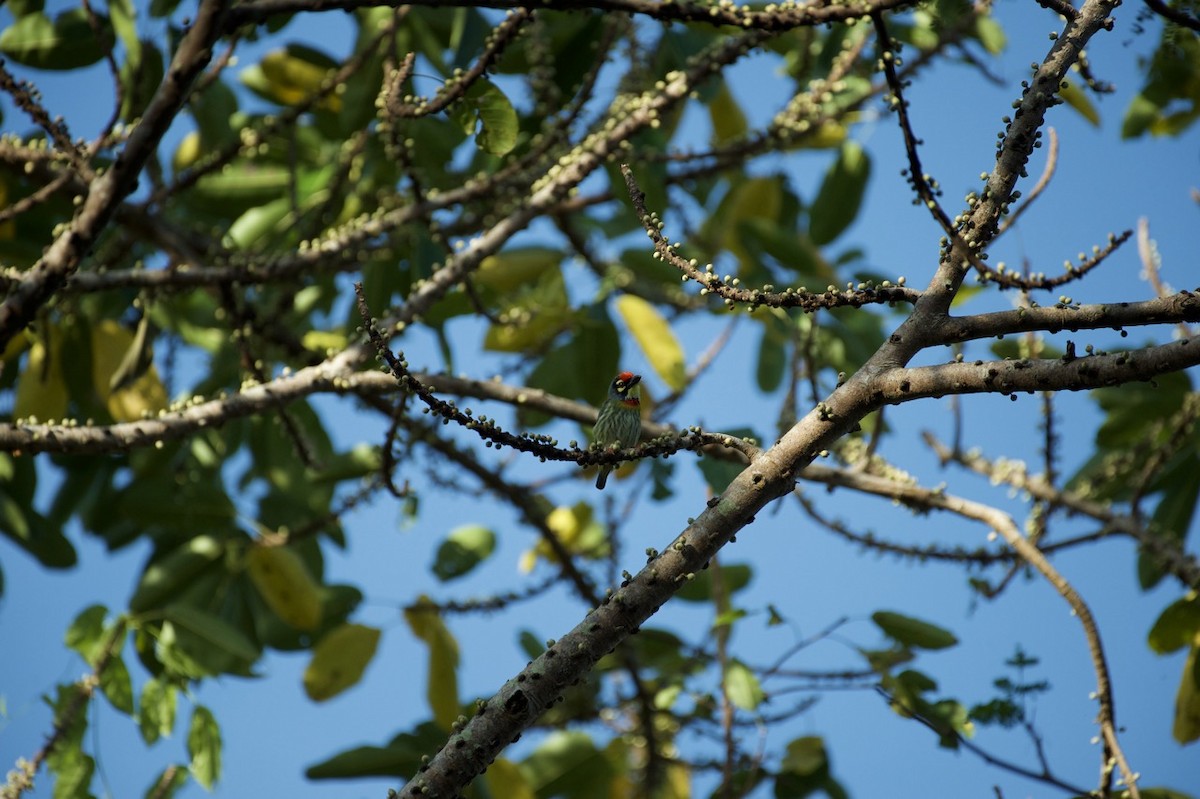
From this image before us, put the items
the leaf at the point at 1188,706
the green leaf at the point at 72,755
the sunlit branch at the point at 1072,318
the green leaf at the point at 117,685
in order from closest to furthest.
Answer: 1. the sunlit branch at the point at 1072,318
2. the green leaf at the point at 72,755
3. the green leaf at the point at 117,685
4. the leaf at the point at 1188,706

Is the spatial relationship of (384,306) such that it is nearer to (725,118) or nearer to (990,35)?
(725,118)

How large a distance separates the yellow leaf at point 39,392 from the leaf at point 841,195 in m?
3.82

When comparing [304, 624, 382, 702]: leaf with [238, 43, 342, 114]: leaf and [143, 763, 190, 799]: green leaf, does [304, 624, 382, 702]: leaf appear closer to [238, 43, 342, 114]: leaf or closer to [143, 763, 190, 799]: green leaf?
[143, 763, 190, 799]: green leaf

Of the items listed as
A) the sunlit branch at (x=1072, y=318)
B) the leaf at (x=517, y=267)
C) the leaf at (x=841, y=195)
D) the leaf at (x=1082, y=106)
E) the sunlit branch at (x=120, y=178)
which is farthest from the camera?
the leaf at (x=841, y=195)

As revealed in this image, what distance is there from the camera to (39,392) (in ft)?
15.6

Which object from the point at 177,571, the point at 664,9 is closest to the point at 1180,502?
the point at 664,9

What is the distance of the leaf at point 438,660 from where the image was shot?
4.80 m

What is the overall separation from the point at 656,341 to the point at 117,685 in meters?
2.46

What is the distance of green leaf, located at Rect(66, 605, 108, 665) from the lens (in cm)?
375

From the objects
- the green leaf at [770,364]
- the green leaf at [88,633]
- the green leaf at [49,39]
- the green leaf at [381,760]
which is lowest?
the green leaf at [381,760]

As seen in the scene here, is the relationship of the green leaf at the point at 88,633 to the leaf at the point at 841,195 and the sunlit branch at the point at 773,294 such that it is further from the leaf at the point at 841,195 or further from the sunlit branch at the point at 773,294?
the leaf at the point at 841,195

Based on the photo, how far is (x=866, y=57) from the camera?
6.62 metres

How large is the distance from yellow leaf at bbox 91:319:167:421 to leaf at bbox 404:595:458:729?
1470mm

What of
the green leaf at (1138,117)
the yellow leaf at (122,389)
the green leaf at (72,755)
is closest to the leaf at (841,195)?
the green leaf at (1138,117)
